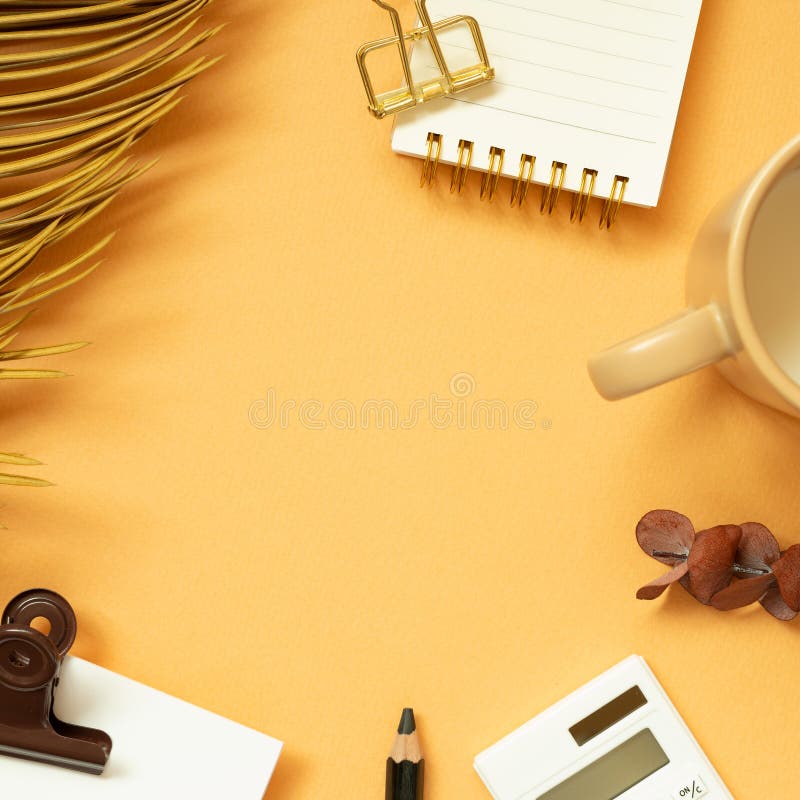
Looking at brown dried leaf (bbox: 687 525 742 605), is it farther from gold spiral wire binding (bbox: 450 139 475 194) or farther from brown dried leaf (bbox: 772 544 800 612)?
gold spiral wire binding (bbox: 450 139 475 194)

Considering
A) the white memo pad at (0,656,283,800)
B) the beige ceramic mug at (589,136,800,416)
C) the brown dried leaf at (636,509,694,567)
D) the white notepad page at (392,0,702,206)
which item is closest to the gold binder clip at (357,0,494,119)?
the white notepad page at (392,0,702,206)

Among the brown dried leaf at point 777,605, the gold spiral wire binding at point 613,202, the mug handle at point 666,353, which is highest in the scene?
the gold spiral wire binding at point 613,202

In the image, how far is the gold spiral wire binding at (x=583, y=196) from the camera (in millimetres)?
582

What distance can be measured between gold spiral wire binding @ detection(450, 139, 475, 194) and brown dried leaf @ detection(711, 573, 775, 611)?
1.01 ft

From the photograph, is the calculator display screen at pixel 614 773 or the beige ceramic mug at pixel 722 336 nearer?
the beige ceramic mug at pixel 722 336

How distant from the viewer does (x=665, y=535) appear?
1.91 ft

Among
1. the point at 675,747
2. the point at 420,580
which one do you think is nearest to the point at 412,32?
the point at 420,580

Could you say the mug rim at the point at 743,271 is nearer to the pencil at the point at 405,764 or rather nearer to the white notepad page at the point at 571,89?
the white notepad page at the point at 571,89

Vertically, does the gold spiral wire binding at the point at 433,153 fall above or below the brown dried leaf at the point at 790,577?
above

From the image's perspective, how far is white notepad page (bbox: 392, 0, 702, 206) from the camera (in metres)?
0.58

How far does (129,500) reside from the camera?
0.61m

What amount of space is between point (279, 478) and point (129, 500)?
0.10 metres

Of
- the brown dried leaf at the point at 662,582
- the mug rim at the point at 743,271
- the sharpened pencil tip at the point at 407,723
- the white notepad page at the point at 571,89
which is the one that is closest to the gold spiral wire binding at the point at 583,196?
the white notepad page at the point at 571,89

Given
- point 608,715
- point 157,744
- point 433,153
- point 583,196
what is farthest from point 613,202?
point 157,744
